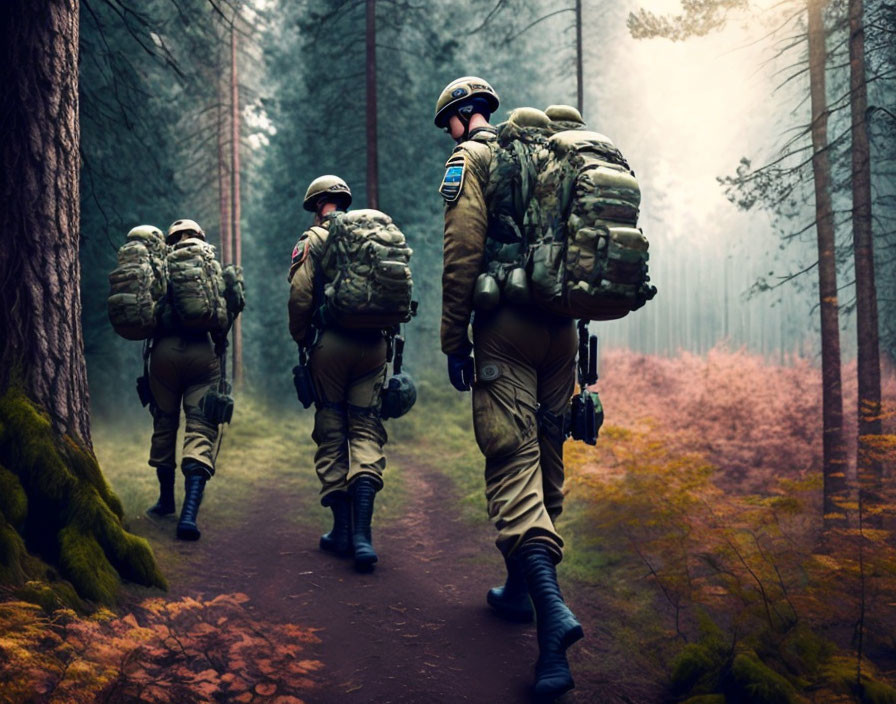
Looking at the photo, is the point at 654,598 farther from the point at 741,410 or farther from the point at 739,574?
the point at 741,410

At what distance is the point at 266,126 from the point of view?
20625mm

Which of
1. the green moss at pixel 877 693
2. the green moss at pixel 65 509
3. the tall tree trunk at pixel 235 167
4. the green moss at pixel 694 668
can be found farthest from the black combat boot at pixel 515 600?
the tall tree trunk at pixel 235 167

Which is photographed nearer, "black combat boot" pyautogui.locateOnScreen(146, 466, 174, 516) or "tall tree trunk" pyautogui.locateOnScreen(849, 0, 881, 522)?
"black combat boot" pyautogui.locateOnScreen(146, 466, 174, 516)

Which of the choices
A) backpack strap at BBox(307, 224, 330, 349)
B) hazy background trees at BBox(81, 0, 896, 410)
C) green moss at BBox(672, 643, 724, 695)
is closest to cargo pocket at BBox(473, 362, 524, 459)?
green moss at BBox(672, 643, 724, 695)

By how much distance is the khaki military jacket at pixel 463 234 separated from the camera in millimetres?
3887

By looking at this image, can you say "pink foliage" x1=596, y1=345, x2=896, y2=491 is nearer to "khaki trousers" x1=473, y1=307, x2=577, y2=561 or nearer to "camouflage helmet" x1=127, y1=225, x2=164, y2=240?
"khaki trousers" x1=473, y1=307, x2=577, y2=561

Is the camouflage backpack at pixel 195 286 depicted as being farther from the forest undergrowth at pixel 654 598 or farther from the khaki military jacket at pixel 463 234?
the khaki military jacket at pixel 463 234

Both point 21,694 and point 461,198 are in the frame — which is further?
point 461,198

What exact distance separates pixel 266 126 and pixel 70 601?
19386 millimetres

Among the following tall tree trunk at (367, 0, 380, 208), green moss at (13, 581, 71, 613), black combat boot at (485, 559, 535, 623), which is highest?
tall tree trunk at (367, 0, 380, 208)

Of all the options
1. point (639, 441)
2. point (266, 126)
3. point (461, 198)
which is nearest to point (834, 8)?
point (639, 441)

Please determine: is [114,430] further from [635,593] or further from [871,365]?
[871,365]

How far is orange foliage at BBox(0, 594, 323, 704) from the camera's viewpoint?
2.60 metres

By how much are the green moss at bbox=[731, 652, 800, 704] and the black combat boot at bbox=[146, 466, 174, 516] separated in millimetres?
5213
